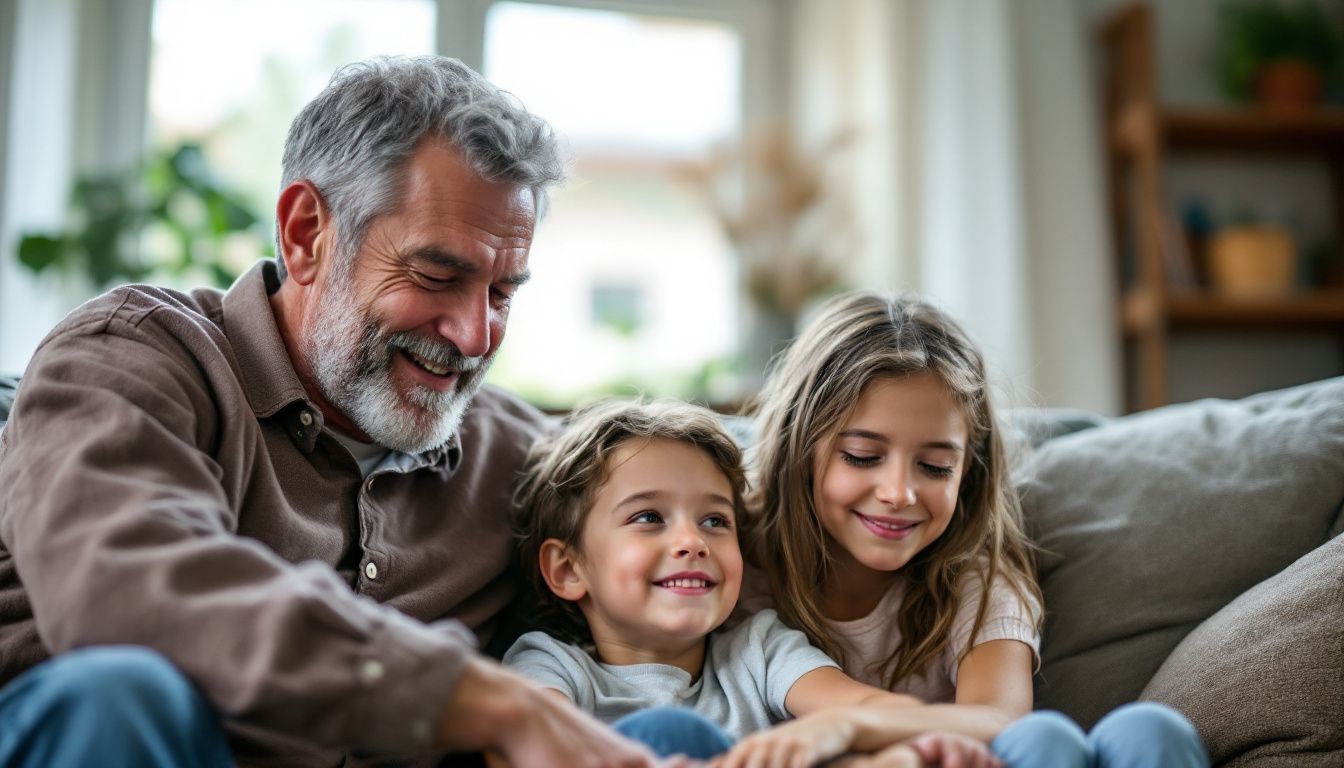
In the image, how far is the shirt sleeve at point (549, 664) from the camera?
1.38m

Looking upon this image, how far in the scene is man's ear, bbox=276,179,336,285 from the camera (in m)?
1.48

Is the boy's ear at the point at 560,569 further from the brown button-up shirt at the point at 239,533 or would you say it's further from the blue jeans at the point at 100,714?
the blue jeans at the point at 100,714

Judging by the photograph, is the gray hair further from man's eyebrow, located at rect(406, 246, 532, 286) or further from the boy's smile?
the boy's smile

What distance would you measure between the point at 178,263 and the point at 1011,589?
2437 mm

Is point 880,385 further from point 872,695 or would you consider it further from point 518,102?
point 518,102

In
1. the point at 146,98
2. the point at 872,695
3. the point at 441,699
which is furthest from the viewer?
the point at 146,98

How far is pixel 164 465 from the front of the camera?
3.69 ft

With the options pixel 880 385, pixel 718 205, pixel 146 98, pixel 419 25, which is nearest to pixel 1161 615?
pixel 880 385

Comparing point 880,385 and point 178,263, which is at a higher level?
point 880,385

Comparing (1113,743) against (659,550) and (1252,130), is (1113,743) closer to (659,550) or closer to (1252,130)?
(659,550)

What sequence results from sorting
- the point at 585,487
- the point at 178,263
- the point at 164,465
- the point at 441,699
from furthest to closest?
the point at 178,263
the point at 585,487
the point at 164,465
the point at 441,699

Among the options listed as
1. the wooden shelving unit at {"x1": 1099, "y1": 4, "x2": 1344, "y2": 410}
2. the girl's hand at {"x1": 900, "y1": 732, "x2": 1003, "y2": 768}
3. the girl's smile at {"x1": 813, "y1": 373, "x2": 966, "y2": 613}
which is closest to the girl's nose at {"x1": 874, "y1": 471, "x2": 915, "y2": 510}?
the girl's smile at {"x1": 813, "y1": 373, "x2": 966, "y2": 613}

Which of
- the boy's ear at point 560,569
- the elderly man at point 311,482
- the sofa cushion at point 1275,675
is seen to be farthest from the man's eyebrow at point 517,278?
the sofa cushion at point 1275,675

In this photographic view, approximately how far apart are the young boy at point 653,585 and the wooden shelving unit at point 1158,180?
234 cm
